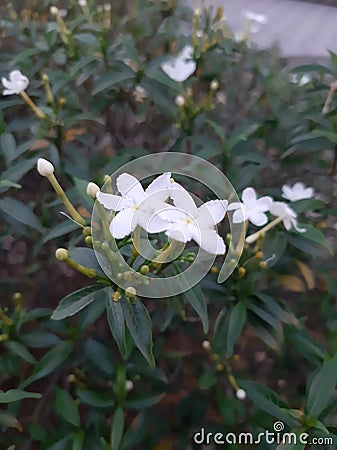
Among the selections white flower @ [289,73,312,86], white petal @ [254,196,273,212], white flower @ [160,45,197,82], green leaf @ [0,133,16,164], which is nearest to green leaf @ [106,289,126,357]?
white petal @ [254,196,273,212]

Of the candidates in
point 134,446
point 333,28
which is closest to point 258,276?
point 134,446

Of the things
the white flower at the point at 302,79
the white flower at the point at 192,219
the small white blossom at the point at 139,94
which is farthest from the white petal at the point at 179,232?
the white flower at the point at 302,79

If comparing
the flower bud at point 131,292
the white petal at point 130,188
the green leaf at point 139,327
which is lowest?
the green leaf at point 139,327

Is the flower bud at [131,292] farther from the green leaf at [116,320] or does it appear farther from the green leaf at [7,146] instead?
the green leaf at [7,146]

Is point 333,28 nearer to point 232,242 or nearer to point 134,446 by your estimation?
point 232,242

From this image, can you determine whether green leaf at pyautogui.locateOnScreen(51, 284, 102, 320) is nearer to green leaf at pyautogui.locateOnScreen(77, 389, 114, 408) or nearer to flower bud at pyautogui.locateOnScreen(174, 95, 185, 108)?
green leaf at pyautogui.locateOnScreen(77, 389, 114, 408)

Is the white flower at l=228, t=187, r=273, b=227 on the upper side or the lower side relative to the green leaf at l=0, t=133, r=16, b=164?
upper

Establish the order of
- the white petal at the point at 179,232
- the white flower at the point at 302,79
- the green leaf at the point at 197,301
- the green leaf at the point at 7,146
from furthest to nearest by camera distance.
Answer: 1. the white flower at the point at 302,79
2. the green leaf at the point at 7,146
3. the green leaf at the point at 197,301
4. the white petal at the point at 179,232
